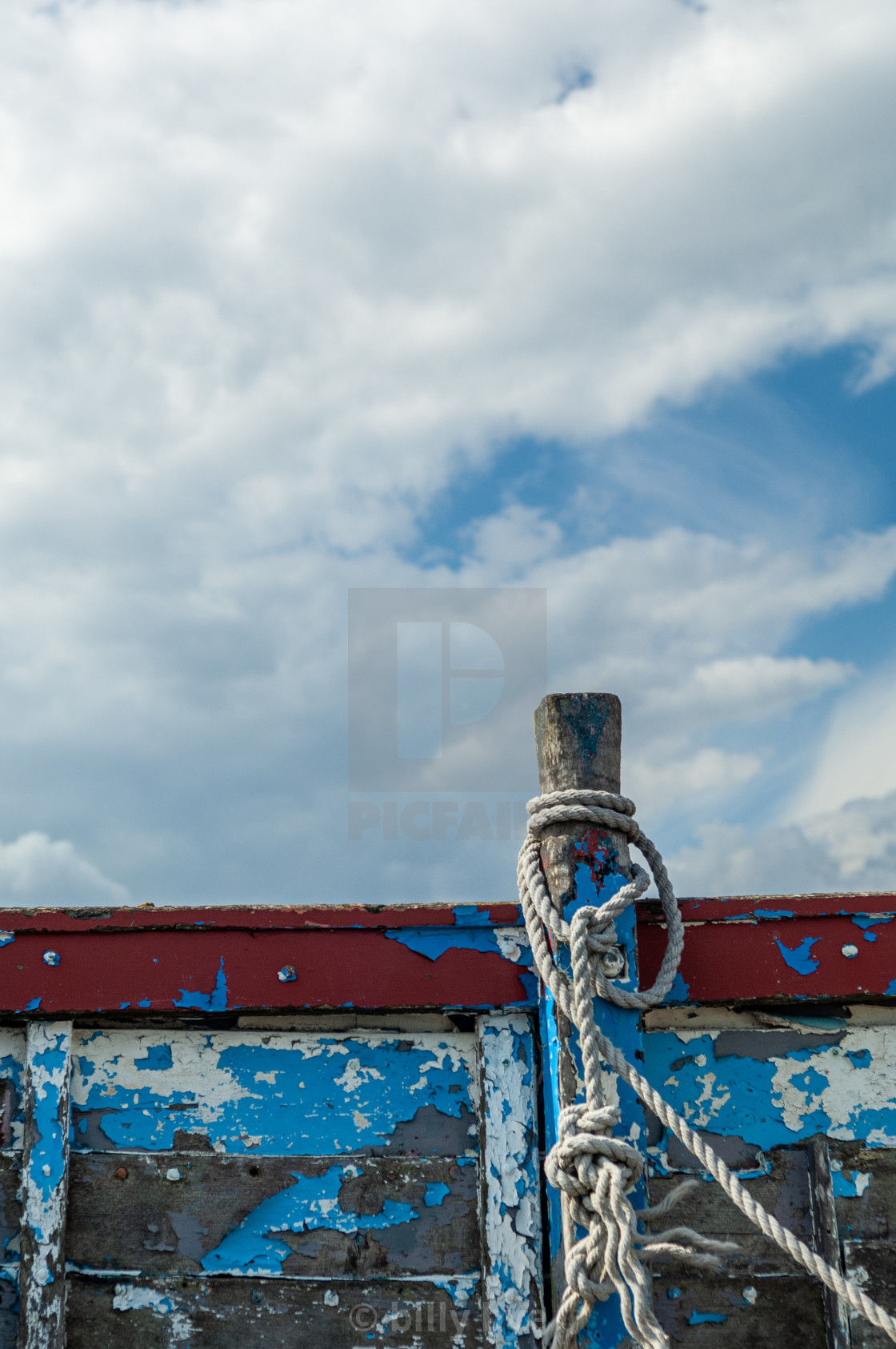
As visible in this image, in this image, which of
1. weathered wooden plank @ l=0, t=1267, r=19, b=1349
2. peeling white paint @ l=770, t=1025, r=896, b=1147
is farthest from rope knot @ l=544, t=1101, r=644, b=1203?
weathered wooden plank @ l=0, t=1267, r=19, b=1349

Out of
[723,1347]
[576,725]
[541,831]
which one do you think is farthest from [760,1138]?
[576,725]

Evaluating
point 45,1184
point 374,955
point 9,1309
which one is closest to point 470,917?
point 374,955

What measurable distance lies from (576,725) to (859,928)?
0.70 metres

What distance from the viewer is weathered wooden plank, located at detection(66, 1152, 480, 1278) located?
1.89m

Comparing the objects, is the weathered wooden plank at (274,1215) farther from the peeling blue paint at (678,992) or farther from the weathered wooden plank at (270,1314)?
the peeling blue paint at (678,992)

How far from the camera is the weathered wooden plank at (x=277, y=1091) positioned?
6.36 feet

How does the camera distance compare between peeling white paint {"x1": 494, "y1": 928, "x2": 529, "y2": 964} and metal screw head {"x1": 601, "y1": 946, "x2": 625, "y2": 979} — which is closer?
metal screw head {"x1": 601, "y1": 946, "x2": 625, "y2": 979}

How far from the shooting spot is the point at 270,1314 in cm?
188

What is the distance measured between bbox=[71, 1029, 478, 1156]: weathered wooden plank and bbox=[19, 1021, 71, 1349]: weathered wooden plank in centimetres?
4

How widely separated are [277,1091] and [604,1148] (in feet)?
2.24

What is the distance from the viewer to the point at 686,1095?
192cm

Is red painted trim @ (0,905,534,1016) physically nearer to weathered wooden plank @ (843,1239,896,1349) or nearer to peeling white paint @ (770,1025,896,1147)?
peeling white paint @ (770,1025,896,1147)

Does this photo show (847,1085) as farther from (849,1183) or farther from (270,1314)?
(270,1314)

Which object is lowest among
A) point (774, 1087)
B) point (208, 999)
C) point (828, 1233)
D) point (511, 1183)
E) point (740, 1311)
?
point (740, 1311)
